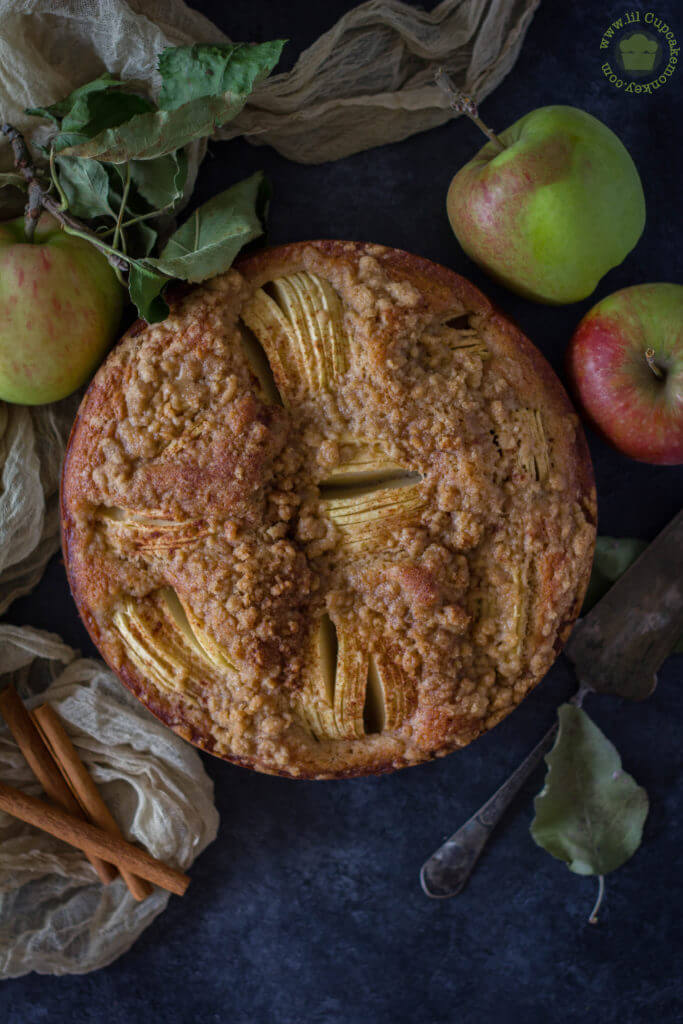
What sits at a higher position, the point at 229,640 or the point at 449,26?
the point at 449,26

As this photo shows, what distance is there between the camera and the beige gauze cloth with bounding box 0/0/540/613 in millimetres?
1119

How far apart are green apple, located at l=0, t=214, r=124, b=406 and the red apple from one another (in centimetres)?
69

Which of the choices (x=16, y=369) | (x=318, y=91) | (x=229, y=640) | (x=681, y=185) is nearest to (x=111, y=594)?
(x=229, y=640)

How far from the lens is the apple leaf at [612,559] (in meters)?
1.30

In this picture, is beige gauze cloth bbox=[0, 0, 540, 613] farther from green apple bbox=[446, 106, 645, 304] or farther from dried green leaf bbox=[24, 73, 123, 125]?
green apple bbox=[446, 106, 645, 304]

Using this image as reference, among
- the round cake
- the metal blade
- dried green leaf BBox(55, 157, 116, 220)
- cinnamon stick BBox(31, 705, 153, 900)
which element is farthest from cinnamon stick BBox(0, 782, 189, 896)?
dried green leaf BBox(55, 157, 116, 220)

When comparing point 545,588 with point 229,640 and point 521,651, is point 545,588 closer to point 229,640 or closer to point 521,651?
point 521,651

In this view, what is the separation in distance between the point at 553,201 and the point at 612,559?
57 cm

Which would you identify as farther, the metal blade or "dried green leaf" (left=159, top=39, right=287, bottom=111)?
the metal blade

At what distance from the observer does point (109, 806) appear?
1.30 meters

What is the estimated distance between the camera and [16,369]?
1.06 metres

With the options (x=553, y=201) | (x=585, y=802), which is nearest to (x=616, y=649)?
(x=585, y=802)

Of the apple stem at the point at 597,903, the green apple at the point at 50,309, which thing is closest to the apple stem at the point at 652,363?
the green apple at the point at 50,309

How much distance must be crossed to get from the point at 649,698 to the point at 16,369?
1129mm
